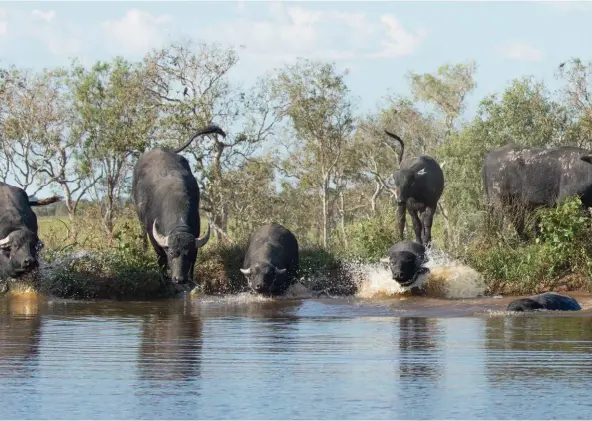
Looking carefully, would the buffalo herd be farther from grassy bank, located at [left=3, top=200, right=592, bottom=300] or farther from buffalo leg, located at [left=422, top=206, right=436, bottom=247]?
grassy bank, located at [left=3, top=200, right=592, bottom=300]

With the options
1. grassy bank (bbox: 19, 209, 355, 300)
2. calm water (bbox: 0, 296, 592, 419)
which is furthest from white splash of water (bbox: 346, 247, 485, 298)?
calm water (bbox: 0, 296, 592, 419)

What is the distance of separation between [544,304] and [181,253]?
571 cm

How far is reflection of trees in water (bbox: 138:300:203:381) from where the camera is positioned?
1139 cm

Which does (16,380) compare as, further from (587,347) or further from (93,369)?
(587,347)

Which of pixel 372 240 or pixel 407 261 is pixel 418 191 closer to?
pixel 372 240

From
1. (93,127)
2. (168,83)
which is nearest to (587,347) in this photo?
(168,83)

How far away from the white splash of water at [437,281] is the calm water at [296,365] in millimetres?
2239

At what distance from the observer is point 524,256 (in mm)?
20094

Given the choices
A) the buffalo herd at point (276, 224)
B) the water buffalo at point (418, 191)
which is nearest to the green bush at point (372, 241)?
the buffalo herd at point (276, 224)

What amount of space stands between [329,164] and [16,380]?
29.9 m

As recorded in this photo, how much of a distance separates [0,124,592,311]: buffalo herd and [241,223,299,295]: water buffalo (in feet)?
0.05

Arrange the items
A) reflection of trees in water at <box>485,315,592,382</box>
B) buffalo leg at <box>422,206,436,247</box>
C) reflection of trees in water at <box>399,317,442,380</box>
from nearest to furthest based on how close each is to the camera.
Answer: reflection of trees in water at <box>485,315,592,382</box> < reflection of trees in water at <box>399,317,442,380</box> < buffalo leg at <box>422,206,436,247</box>

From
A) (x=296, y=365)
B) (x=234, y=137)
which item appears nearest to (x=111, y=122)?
(x=234, y=137)

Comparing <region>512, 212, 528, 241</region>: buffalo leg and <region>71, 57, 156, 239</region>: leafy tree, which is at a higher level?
<region>71, 57, 156, 239</region>: leafy tree
